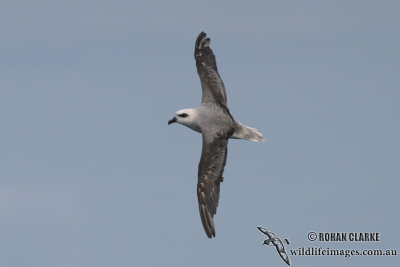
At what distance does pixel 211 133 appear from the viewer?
5059cm

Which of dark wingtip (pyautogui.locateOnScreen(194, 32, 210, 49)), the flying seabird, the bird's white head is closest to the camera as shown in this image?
the flying seabird

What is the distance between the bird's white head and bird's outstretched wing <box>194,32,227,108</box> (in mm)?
1857

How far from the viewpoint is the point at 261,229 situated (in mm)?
53094

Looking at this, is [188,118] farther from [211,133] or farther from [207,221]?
[207,221]

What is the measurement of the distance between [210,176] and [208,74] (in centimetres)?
691

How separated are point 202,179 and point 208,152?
1356 millimetres

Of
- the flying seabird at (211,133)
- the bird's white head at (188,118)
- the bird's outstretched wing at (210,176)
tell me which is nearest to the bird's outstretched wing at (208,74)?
the flying seabird at (211,133)

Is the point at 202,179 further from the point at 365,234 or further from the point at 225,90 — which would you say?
the point at 365,234

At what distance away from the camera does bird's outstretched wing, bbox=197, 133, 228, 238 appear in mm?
49188

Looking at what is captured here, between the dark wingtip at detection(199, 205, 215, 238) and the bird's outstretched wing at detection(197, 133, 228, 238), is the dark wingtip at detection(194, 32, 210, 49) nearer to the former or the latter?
the bird's outstretched wing at detection(197, 133, 228, 238)

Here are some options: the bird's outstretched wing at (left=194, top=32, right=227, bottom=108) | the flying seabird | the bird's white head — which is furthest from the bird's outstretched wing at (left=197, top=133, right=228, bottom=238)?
the bird's outstretched wing at (left=194, top=32, right=227, bottom=108)

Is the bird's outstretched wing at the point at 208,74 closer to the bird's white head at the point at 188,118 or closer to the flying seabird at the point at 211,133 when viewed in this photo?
the flying seabird at the point at 211,133

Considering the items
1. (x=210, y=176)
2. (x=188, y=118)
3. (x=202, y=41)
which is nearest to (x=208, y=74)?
(x=202, y=41)

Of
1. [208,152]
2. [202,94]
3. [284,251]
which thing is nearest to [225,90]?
[202,94]
